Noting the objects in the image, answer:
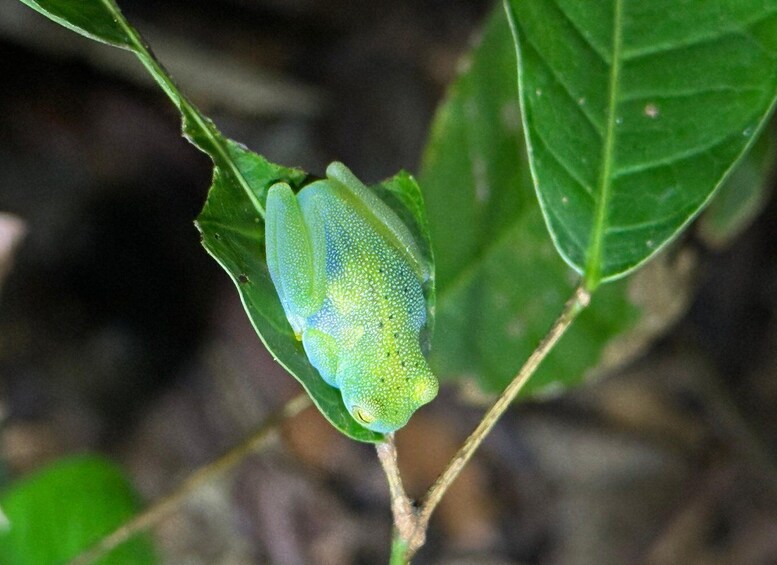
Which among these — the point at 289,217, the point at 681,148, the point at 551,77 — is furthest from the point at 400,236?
the point at 681,148

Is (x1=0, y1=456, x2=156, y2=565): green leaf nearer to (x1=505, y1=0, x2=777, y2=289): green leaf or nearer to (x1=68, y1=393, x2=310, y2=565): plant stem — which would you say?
(x1=68, y1=393, x2=310, y2=565): plant stem

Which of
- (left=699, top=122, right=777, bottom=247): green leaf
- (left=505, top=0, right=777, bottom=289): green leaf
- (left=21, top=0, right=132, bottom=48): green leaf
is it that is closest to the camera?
(left=21, top=0, right=132, bottom=48): green leaf

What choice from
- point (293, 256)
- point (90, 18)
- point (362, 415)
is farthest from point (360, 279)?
point (90, 18)

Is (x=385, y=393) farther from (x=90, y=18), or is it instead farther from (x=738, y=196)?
(x=738, y=196)

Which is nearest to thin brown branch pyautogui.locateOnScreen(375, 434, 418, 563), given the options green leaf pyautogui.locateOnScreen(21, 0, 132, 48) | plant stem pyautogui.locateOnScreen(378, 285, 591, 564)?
plant stem pyautogui.locateOnScreen(378, 285, 591, 564)

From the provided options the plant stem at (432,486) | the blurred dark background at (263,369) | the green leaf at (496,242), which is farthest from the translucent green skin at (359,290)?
the blurred dark background at (263,369)

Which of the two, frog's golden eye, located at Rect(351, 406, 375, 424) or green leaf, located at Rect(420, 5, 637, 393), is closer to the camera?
frog's golden eye, located at Rect(351, 406, 375, 424)

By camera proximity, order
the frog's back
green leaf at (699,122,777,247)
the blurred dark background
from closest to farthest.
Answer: the frog's back, green leaf at (699,122,777,247), the blurred dark background
